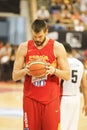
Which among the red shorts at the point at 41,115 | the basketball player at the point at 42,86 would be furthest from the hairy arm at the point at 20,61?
the red shorts at the point at 41,115

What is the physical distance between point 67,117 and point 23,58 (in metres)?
1.53

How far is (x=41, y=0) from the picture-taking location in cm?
2086

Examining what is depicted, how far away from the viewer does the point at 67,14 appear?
19938 mm

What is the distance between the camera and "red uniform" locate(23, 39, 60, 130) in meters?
4.45

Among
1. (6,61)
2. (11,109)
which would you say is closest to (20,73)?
(11,109)

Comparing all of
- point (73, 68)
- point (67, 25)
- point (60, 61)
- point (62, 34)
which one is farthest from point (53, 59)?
point (67, 25)

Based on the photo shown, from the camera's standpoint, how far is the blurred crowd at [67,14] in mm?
19297

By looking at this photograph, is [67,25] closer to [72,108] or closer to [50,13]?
[50,13]

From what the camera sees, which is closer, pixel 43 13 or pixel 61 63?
pixel 61 63

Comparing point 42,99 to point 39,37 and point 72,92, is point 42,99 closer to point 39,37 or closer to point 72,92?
point 39,37

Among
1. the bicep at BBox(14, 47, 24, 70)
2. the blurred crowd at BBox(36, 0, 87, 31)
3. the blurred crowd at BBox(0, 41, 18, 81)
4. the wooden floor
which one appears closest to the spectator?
the blurred crowd at BBox(36, 0, 87, 31)

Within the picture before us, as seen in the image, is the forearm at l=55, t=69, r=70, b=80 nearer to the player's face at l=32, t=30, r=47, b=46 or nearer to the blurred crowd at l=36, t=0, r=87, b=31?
the player's face at l=32, t=30, r=47, b=46

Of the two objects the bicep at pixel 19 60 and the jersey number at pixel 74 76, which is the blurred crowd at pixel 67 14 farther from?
the bicep at pixel 19 60

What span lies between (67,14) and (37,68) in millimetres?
15883
